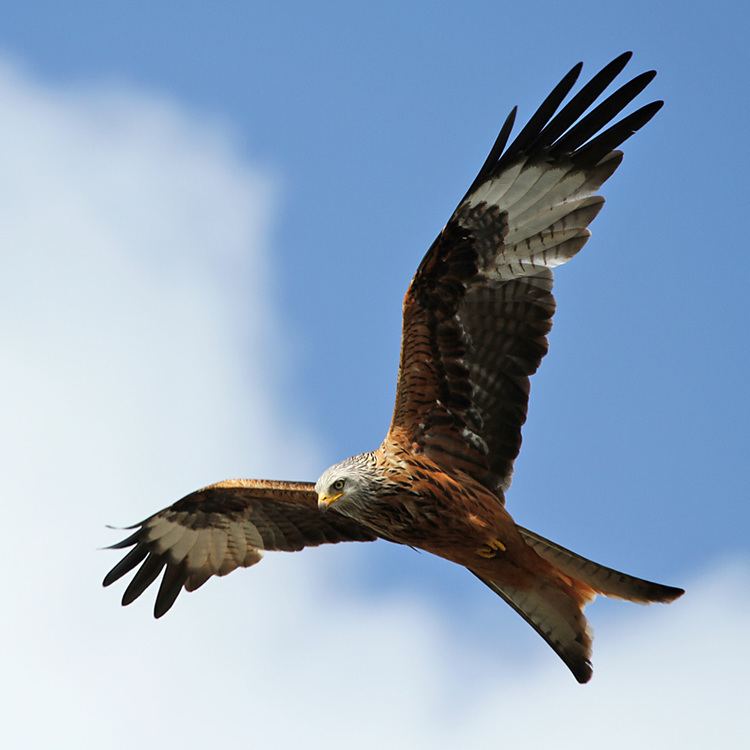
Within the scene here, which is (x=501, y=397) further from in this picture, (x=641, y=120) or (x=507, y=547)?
(x=641, y=120)

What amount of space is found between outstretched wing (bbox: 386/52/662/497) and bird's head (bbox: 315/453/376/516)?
567 millimetres

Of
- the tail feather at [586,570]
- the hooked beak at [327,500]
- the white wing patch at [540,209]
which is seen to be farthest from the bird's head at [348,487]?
the white wing patch at [540,209]

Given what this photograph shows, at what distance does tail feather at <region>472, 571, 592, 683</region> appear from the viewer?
1112cm

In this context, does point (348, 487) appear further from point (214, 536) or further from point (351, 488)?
point (214, 536)

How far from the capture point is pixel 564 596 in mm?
11117

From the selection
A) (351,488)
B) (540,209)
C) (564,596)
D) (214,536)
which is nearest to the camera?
(351,488)

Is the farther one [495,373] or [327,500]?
[495,373]

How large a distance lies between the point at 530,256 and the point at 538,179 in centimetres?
60

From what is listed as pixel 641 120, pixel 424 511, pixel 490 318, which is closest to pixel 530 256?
pixel 490 318

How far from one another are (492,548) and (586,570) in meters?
0.79

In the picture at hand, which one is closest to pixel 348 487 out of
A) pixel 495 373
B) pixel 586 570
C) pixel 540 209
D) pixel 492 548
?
pixel 492 548

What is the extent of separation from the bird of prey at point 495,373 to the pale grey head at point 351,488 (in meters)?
0.01

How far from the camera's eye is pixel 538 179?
1088cm

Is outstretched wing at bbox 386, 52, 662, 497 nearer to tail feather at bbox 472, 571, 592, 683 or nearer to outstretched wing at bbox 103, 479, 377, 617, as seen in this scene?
tail feather at bbox 472, 571, 592, 683
